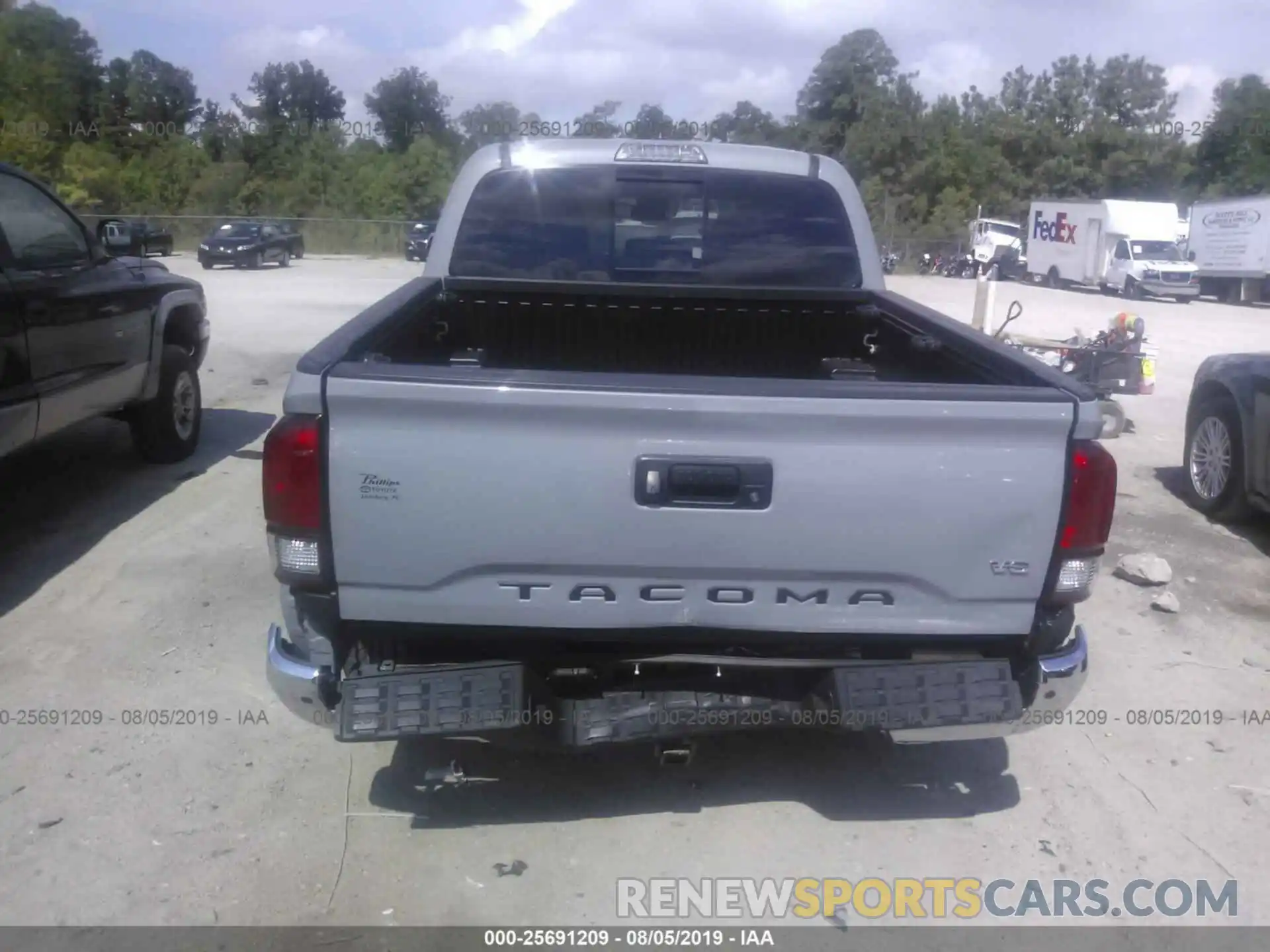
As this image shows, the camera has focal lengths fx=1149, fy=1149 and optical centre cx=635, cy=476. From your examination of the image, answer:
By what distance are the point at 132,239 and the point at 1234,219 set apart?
33.4 meters

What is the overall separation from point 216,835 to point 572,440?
6.04ft

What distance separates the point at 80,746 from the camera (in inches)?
166

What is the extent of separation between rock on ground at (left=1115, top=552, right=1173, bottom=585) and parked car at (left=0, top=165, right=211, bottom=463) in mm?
5764

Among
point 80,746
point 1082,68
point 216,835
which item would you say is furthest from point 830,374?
point 1082,68

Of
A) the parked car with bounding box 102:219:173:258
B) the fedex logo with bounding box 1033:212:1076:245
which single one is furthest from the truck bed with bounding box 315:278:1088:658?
the fedex logo with bounding box 1033:212:1076:245

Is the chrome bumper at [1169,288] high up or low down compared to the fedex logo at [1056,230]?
down

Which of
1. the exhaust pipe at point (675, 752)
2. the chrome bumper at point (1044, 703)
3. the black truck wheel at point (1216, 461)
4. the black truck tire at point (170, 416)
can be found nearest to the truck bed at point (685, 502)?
the chrome bumper at point (1044, 703)

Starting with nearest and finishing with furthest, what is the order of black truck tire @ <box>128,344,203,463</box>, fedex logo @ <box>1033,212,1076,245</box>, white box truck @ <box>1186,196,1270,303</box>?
1. black truck tire @ <box>128,344,203,463</box>
2. white box truck @ <box>1186,196,1270,303</box>
3. fedex logo @ <box>1033,212,1076,245</box>

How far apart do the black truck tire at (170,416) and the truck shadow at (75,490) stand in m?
0.11

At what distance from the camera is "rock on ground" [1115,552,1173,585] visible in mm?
6121

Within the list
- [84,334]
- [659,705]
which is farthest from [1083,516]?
[84,334]

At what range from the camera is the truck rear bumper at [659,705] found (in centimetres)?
312

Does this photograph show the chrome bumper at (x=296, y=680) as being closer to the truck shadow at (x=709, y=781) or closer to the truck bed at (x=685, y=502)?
the truck bed at (x=685, y=502)

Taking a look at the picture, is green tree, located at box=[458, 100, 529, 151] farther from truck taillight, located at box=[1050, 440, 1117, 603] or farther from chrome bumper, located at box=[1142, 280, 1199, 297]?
truck taillight, located at box=[1050, 440, 1117, 603]
